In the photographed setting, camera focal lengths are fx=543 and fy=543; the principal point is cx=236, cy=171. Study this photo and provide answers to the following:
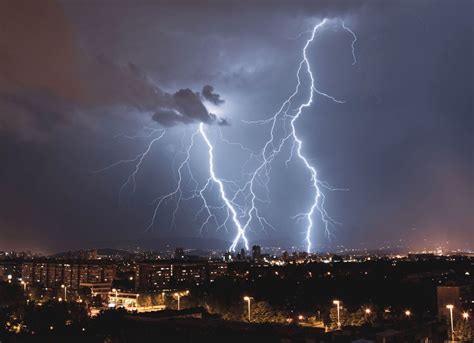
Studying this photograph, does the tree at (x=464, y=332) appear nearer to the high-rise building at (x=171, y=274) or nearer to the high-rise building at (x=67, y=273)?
the high-rise building at (x=171, y=274)

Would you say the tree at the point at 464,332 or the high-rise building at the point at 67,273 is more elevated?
the high-rise building at the point at 67,273

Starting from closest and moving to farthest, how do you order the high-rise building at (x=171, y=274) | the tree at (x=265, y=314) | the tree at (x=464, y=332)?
the tree at (x=464, y=332) → the tree at (x=265, y=314) → the high-rise building at (x=171, y=274)

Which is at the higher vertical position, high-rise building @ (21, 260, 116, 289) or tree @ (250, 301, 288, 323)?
high-rise building @ (21, 260, 116, 289)

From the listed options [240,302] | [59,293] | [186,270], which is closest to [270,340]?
[240,302]

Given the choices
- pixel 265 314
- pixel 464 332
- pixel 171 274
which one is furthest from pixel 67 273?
pixel 464 332

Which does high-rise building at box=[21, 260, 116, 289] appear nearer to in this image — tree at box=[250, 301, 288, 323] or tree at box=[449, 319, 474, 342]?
tree at box=[250, 301, 288, 323]

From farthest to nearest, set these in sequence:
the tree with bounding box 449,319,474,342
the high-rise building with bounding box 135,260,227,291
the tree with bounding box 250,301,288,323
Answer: the high-rise building with bounding box 135,260,227,291
the tree with bounding box 250,301,288,323
the tree with bounding box 449,319,474,342

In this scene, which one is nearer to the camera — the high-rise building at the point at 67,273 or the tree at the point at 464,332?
the tree at the point at 464,332

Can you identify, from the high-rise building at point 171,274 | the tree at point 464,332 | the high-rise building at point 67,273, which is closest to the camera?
the tree at point 464,332

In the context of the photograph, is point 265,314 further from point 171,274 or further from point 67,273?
point 67,273

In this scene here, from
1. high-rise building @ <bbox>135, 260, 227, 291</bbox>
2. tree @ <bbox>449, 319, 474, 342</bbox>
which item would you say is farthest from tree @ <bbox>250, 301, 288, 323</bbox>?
high-rise building @ <bbox>135, 260, 227, 291</bbox>

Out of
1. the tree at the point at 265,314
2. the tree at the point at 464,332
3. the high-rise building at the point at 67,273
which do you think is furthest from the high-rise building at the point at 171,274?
the tree at the point at 464,332
